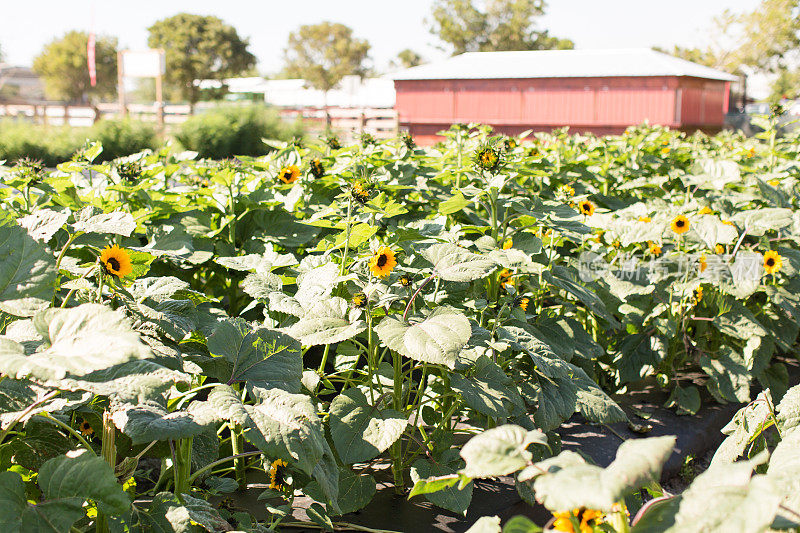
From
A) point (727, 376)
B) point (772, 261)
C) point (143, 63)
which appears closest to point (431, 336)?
point (727, 376)

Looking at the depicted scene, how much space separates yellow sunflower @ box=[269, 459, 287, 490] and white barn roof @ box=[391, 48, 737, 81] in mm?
21972

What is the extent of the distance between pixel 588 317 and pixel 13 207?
91.1 inches

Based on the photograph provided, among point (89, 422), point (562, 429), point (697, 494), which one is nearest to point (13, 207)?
point (89, 422)

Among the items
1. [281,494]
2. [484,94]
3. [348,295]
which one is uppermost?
[484,94]

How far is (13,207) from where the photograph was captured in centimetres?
253

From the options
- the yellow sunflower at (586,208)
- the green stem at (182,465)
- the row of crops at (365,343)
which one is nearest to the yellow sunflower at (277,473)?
the row of crops at (365,343)

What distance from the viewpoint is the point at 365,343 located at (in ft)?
7.97

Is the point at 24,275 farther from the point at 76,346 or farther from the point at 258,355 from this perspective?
the point at 258,355

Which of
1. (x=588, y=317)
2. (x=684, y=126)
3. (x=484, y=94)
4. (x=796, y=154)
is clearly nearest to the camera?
(x=588, y=317)

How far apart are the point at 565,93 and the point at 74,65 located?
4600cm

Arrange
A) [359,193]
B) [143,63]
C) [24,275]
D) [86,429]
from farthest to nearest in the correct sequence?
[143,63] < [359,193] < [86,429] < [24,275]

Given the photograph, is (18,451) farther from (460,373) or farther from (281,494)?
(460,373)

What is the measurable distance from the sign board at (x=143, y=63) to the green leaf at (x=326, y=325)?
2138 cm

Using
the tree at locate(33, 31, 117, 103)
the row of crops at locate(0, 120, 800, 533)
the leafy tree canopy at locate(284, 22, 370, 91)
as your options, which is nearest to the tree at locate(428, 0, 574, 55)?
the leafy tree canopy at locate(284, 22, 370, 91)
